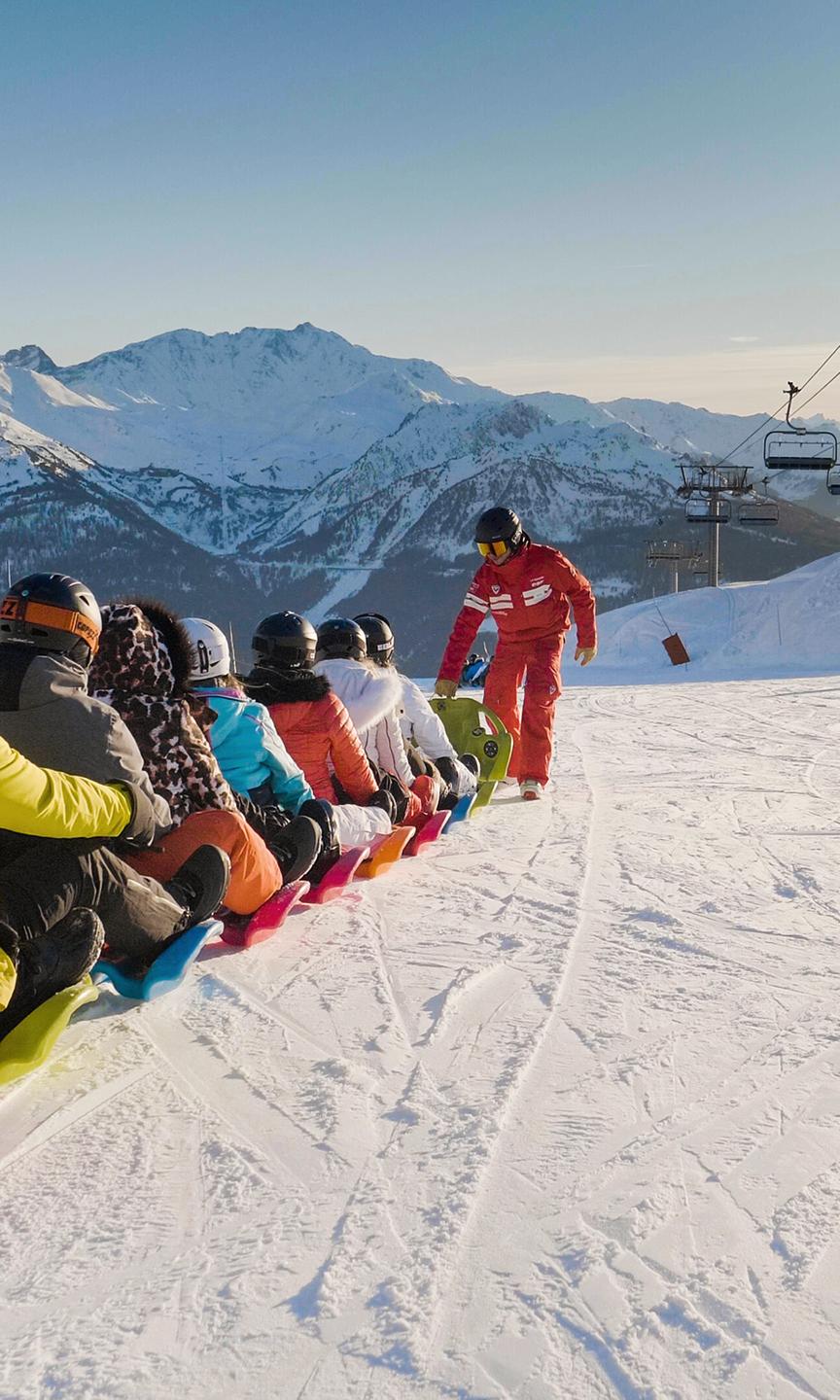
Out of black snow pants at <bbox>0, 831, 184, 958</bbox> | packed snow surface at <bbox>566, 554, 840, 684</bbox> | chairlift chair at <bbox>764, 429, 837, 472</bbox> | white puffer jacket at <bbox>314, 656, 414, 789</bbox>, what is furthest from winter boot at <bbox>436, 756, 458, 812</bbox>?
chairlift chair at <bbox>764, 429, 837, 472</bbox>

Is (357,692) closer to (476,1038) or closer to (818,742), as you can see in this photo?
(476,1038)

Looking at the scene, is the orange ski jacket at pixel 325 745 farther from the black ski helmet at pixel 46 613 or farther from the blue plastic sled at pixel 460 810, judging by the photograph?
the black ski helmet at pixel 46 613

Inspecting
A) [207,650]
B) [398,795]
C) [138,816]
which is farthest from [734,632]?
[138,816]

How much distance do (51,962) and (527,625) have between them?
5.36m

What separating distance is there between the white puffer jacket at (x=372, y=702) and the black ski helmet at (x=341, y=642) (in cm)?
3

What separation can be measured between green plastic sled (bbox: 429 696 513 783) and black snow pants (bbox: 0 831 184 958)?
177 inches

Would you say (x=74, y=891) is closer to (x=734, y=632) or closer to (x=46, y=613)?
(x=46, y=613)

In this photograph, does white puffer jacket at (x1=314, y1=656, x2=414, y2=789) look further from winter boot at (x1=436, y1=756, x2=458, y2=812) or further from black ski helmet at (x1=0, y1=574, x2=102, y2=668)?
black ski helmet at (x1=0, y1=574, x2=102, y2=668)

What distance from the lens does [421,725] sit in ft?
22.4

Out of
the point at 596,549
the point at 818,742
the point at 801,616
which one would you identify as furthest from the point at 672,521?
the point at 818,742

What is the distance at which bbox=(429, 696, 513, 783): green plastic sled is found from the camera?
790cm

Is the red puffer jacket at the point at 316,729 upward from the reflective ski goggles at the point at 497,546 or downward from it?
downward

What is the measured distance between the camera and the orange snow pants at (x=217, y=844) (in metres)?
3.93

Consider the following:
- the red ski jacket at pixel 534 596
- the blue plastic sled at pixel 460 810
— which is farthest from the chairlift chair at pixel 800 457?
the blue plastic sled at pixel 460 810
